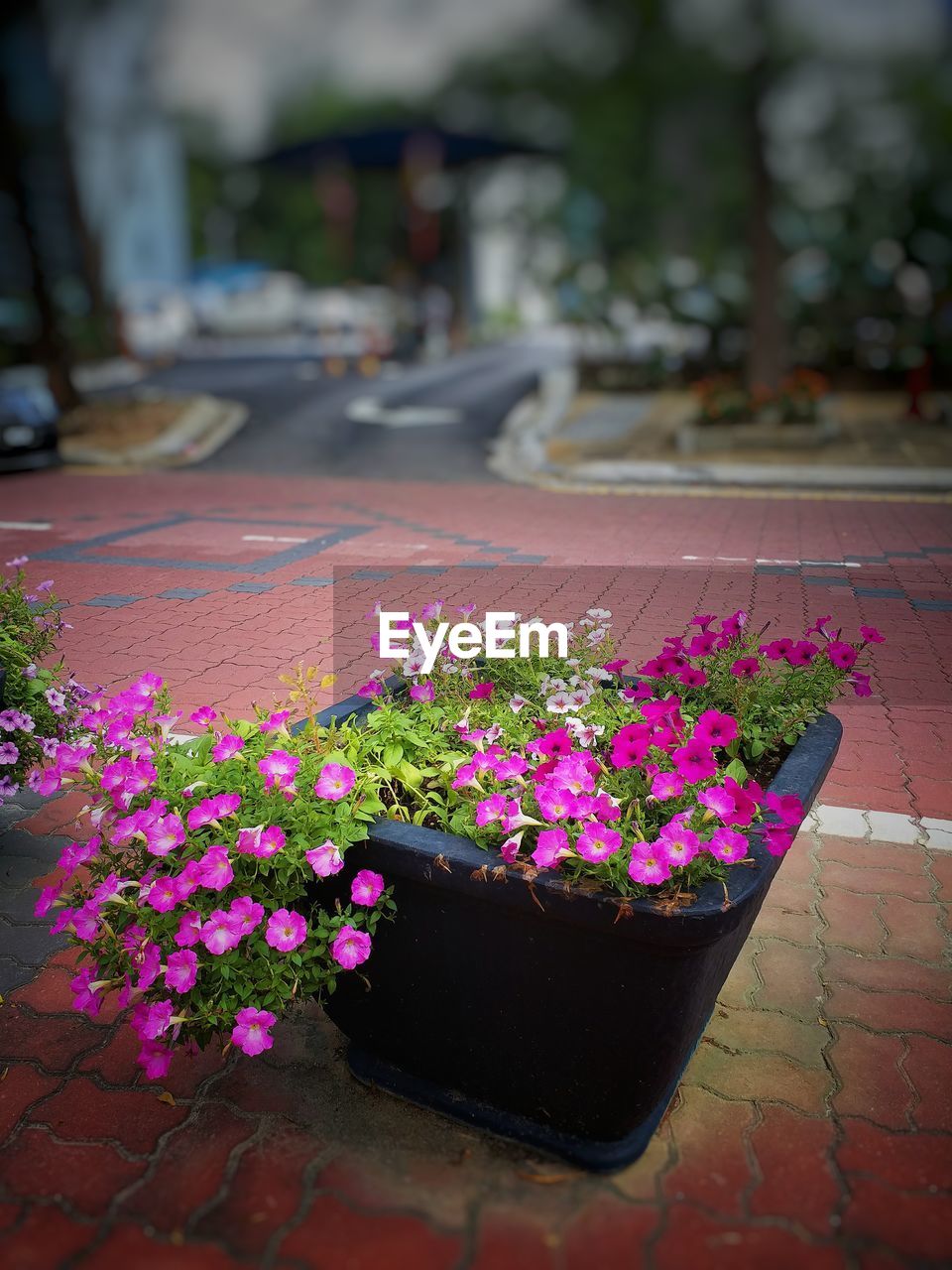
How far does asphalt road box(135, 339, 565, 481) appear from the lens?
1411 cm

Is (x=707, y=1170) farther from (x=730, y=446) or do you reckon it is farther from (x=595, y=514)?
(x=730, y=446)

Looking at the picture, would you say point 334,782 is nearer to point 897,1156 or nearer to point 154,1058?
point 154,1058

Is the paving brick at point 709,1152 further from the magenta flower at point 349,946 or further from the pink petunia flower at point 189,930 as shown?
the pink petunia flower at point 189,930

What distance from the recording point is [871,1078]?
2.60m

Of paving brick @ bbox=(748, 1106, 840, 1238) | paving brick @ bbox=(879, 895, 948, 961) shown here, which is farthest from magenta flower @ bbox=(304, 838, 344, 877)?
paving brick @ bbox=(879, 895, 948, 961)

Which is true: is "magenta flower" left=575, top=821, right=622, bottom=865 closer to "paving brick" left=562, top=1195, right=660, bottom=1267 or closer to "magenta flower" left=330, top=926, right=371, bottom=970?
"magenta flower" left=330, top=926, right=371, bottom=970

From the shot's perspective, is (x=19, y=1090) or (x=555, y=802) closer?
(x=555, y=802)

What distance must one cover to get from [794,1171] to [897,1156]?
26 cm

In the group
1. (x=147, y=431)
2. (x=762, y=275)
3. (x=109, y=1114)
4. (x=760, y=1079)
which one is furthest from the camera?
(x=147, y=431)

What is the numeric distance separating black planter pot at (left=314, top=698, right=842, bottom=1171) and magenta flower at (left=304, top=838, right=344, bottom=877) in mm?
121

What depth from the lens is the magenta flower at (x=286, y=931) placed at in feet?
7.11

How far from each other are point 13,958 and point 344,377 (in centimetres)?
2203

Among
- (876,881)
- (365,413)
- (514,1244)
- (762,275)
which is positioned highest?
(762,275)

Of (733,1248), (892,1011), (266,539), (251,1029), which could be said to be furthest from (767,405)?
(251,1029)
